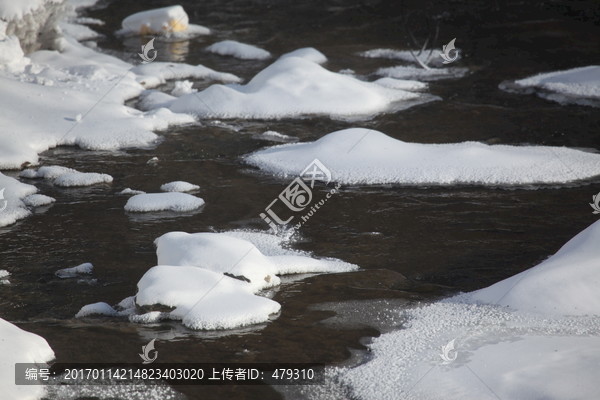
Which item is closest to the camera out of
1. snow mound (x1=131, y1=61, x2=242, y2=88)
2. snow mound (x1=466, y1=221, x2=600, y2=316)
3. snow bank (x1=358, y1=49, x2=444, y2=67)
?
snow mound (x1=466, y1=221, x2=600, y2=316)

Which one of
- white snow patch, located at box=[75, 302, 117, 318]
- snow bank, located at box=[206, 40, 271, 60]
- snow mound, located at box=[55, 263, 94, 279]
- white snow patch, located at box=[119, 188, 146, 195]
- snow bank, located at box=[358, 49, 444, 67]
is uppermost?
snow bank, located at box=[358, 49, 444, 67]

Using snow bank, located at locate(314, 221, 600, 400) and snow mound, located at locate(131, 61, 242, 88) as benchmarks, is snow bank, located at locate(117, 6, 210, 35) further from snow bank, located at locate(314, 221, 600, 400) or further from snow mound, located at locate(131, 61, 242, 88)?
snow bank, located at locate(314, 221, 600, 400)

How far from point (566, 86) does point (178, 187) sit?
19.9 ft

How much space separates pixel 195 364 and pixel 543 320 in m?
2.06

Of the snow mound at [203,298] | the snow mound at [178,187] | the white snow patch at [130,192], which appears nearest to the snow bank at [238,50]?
the snow mound at [178,187]

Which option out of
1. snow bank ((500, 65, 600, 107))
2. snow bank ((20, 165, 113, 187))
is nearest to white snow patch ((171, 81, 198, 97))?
snow bank ((20, 165, 113, 187))

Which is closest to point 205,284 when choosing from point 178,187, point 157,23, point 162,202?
point 162,202

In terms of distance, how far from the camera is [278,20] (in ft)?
53.8

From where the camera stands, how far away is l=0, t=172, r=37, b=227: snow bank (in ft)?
23.4

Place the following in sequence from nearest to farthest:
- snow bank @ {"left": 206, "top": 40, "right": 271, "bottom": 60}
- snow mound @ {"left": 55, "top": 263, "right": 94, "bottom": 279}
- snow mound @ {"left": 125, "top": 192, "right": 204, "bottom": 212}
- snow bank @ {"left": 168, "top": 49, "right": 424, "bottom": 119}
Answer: snow mound @ {"left": 55, "top": 263, "right": 94, "bottom": 279}
snow mound @ {"left": 125, "top": 192, "right": 204, "bottom": 212}
snow bank @ {"left": 168, "top": 49, "right": 424, "bottom": 119}
snow bank @ {"left": 206, "top": 40, "right": 271, "bottom": 60}

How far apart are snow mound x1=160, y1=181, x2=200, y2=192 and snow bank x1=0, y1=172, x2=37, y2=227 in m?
1.25

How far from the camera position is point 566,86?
1116 centimetres

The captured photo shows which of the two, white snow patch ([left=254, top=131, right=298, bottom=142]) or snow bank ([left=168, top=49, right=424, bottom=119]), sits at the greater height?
snow bank ([left=168, top=49, right=424, bottom=119])

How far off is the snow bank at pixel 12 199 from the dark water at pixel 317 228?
0.12 metres
